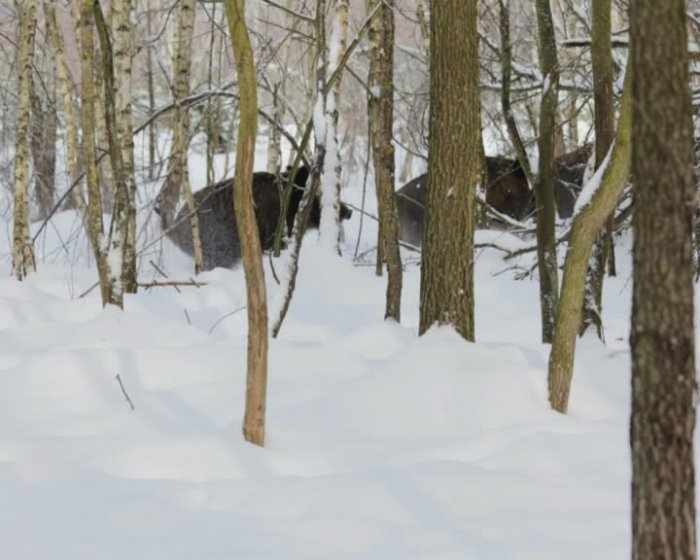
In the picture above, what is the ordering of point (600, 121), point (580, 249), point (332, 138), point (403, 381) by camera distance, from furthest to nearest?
point (332, 138) < point (600, 121) < point (403, 381) < point (580, 249)

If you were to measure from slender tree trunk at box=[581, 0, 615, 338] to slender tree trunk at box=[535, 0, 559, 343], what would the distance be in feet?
0.73

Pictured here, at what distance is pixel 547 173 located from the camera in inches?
216

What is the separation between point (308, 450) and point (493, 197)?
938 cm

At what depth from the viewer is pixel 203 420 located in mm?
4051

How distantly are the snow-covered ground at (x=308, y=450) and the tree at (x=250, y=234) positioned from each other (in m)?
0.18

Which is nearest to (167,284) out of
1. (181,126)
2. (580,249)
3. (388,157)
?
(181,126)

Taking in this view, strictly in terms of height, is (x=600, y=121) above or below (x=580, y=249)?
above

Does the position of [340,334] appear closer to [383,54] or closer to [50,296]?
[383,54]

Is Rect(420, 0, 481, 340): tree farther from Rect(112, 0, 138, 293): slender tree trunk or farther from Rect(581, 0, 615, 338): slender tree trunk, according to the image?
Rect(112, 0, 138, 293): slender tree trunk

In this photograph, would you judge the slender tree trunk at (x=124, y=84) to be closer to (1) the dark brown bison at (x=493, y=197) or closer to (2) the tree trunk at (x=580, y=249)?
(2) the tree trunk at (x=580, y=249)

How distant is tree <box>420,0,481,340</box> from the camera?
489 cm

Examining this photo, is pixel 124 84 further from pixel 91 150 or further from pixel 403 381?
pixel 403 381

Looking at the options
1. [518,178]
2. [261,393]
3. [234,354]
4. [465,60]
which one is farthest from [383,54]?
[518,178]

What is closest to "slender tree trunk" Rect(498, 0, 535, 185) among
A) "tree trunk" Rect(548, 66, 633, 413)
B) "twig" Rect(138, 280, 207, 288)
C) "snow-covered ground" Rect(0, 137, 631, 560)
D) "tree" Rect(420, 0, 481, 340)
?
"tree" Rect(420, 0, 481, 340)
